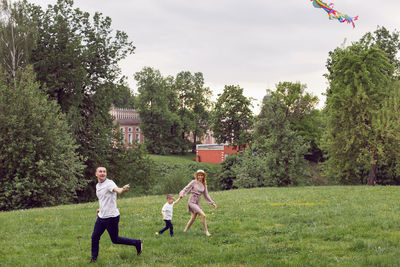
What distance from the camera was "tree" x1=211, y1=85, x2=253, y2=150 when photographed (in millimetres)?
70625

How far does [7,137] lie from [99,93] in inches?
642

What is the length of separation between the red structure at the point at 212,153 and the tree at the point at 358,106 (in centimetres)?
4397

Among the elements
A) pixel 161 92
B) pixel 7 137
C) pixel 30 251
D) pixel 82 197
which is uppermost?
pixel 161 92

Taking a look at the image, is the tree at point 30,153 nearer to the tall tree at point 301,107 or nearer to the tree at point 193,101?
the tall tree at point 301,107

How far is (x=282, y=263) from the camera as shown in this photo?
8.98m

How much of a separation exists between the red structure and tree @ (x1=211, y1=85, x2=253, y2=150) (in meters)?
12.1

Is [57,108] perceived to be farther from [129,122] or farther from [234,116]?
[129,122]

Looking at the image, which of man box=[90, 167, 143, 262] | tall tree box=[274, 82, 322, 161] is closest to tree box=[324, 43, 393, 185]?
man box=[90, 167, 143, 262]

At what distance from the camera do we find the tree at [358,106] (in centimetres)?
3803

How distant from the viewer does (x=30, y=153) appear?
1104 inches

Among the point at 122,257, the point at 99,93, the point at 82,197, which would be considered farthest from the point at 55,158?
the point at 122,257

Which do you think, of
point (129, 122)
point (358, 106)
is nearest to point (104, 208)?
point (358, 106)

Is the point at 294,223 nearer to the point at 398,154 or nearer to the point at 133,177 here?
the point at 398,154

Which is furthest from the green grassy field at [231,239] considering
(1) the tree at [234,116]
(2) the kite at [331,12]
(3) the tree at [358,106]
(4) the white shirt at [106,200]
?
(1) the tree at [234,116]
